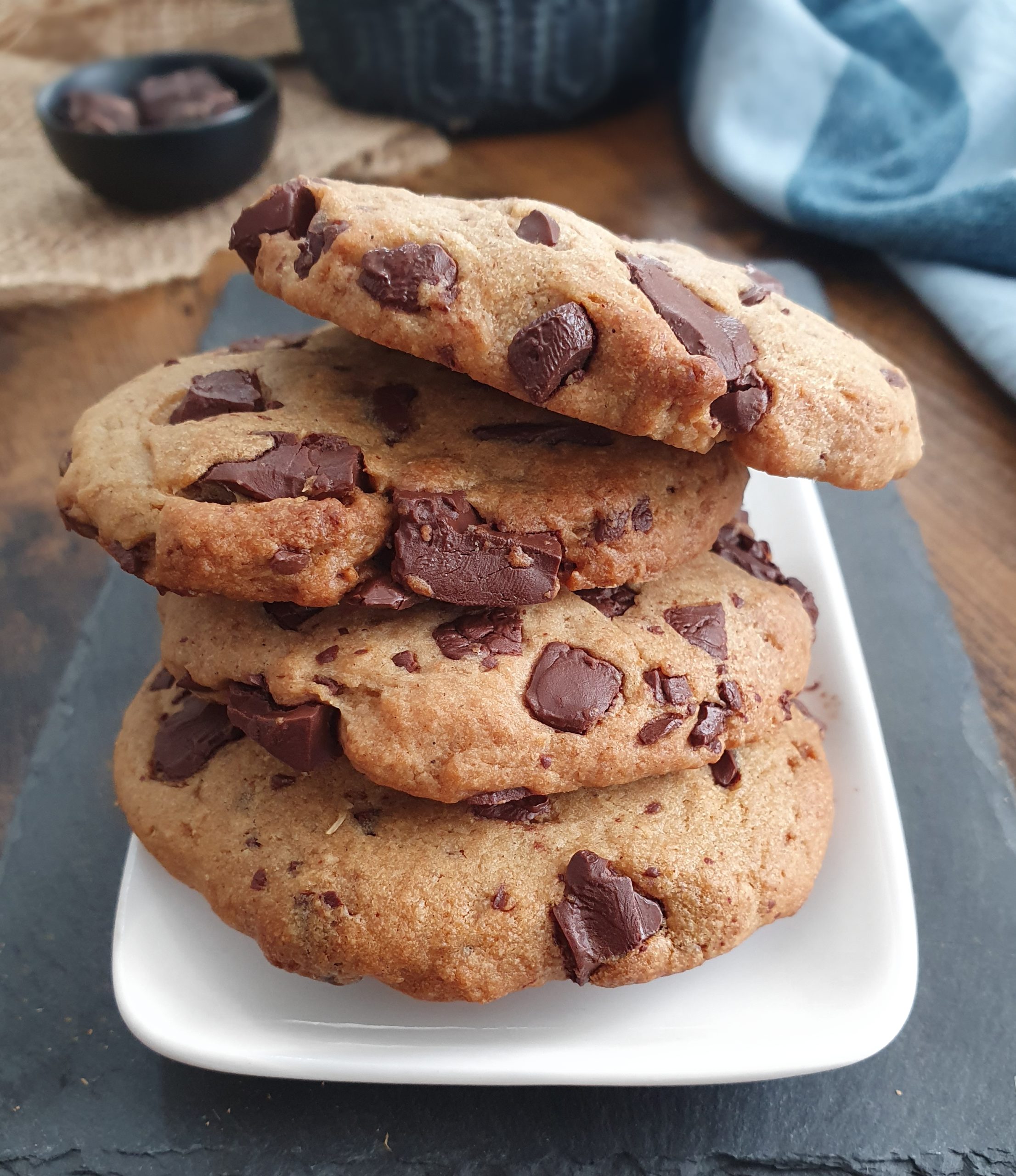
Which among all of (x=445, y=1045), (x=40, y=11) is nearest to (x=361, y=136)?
(x=40, y=11)

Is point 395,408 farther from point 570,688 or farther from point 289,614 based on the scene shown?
point 570,688

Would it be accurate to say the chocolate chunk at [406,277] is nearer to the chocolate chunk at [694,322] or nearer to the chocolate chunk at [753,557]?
the chocolate chunk at [694,322]

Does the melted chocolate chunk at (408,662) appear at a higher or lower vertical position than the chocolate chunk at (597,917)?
higher

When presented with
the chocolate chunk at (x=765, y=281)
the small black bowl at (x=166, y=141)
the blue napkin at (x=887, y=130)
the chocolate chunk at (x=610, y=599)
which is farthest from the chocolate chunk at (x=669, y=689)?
the small black bowl at (x=166, y=141)

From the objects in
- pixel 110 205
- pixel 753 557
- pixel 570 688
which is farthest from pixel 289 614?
pixel 110 205

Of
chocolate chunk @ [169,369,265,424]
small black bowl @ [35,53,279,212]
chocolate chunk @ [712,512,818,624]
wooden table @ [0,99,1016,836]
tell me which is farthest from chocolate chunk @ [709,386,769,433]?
small black bowl @ [35,53,279,212]

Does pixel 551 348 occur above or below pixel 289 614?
above
